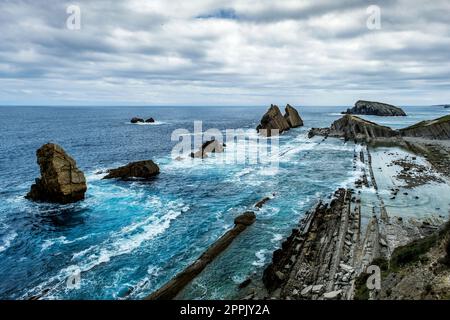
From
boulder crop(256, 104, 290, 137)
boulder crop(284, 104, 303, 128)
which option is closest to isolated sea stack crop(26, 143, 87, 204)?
boulder crop(256, 104, 290, 137)

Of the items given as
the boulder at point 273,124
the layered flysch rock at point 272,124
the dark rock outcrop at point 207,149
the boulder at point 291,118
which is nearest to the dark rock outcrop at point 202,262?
the dark rock outcrop at point 207,149

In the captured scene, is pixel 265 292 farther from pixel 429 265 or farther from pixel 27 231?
pixel 27 231

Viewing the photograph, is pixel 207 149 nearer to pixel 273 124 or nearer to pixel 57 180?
pixel 57 180

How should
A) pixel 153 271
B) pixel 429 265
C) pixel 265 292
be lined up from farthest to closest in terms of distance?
pixel 153 271
pixel 265 292
pixel 429 265

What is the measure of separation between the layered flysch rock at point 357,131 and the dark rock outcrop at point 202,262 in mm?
96286

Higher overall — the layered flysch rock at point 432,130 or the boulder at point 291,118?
the boulder at point 291,118

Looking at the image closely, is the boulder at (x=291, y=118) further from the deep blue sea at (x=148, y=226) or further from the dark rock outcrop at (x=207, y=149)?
the deep blue sea at (x=148, y=226)

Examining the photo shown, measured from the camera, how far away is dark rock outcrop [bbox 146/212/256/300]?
1058 inches

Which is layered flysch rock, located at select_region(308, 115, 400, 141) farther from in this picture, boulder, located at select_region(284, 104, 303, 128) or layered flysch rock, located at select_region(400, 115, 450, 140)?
boulder, located at select_region(284, 104, 303, 128)

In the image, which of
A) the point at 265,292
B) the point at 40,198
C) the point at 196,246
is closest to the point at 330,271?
the point at 265,292

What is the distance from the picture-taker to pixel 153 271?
101 ft

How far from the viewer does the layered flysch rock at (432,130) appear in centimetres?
11158
